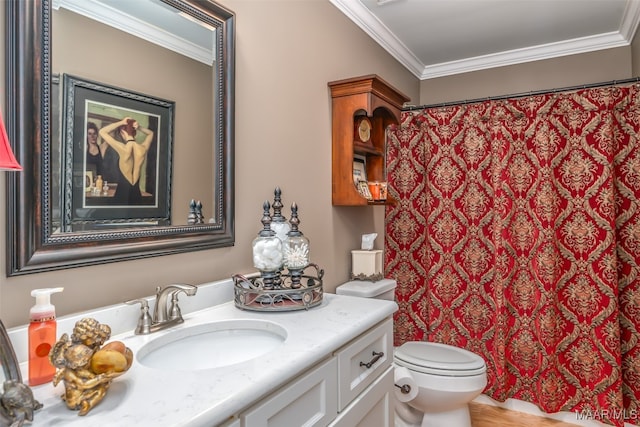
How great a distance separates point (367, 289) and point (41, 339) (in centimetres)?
143

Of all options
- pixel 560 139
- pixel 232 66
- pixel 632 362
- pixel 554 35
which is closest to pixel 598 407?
pixel 632 362

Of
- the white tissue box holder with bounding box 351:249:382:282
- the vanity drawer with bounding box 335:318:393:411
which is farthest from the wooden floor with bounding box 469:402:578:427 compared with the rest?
the vanity drawer with bounding box 335:318:393:411

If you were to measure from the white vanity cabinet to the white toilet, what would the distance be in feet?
1.80

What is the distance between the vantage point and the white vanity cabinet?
2.64 feet

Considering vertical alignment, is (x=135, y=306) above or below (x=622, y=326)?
above

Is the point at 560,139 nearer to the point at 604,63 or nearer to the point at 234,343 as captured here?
the point at 604,63

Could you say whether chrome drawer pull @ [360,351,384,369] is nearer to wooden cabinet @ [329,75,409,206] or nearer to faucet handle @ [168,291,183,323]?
faucet handle @ [168,291,183,323]

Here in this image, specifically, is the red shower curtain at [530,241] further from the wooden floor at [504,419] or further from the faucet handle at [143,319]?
the faucet handle at [143,319]

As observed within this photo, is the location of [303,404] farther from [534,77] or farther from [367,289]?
[534,77]

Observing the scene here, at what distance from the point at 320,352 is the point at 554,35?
274 cm

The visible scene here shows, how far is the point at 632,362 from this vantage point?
6.82ft

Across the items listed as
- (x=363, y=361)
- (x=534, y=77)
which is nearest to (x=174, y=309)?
(x=363, y=361)

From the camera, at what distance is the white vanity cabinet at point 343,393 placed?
0.80 m

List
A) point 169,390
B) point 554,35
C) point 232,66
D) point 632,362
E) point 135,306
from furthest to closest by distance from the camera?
point 554,35, point 632,362, point 232,66, point 135,306, point 169,390
